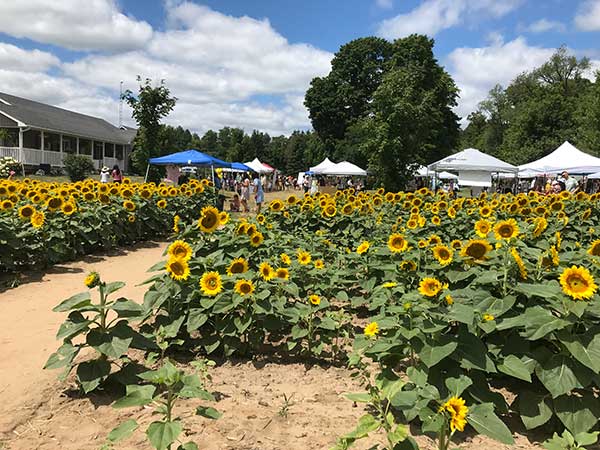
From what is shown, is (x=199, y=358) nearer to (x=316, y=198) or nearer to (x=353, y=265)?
(x=353, y=265)

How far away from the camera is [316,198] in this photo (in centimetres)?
869

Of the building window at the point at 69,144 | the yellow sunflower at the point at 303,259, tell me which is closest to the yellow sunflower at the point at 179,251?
the yellow sunflower at the point at 303,259

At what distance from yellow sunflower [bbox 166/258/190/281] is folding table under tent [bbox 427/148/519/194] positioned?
16757 millimetres

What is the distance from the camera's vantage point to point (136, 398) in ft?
6.98

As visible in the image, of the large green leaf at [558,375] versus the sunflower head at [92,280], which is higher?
the sunflower head at [92,280]

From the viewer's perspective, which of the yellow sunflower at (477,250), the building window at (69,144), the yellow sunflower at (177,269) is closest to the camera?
the yellow sunflower at (477,250)

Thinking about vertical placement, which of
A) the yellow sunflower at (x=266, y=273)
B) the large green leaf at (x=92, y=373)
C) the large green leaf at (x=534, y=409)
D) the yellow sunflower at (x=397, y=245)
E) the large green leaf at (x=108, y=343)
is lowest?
the large green leaf at (x=92, y=373)

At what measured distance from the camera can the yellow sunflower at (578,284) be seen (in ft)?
8.12

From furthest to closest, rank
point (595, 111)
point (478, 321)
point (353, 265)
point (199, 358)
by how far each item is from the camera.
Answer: point (595, 111), point (353, 265), point (199, 358), point (478, 321)

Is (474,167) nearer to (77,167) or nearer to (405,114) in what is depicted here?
(405,114)

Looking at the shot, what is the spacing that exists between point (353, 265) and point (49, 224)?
4961 mm

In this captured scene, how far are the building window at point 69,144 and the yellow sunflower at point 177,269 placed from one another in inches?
1508

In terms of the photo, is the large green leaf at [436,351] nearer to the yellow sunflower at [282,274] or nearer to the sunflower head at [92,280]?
the yellow sunflower at [282,274]

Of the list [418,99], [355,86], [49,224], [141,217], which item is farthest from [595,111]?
[49,224]
